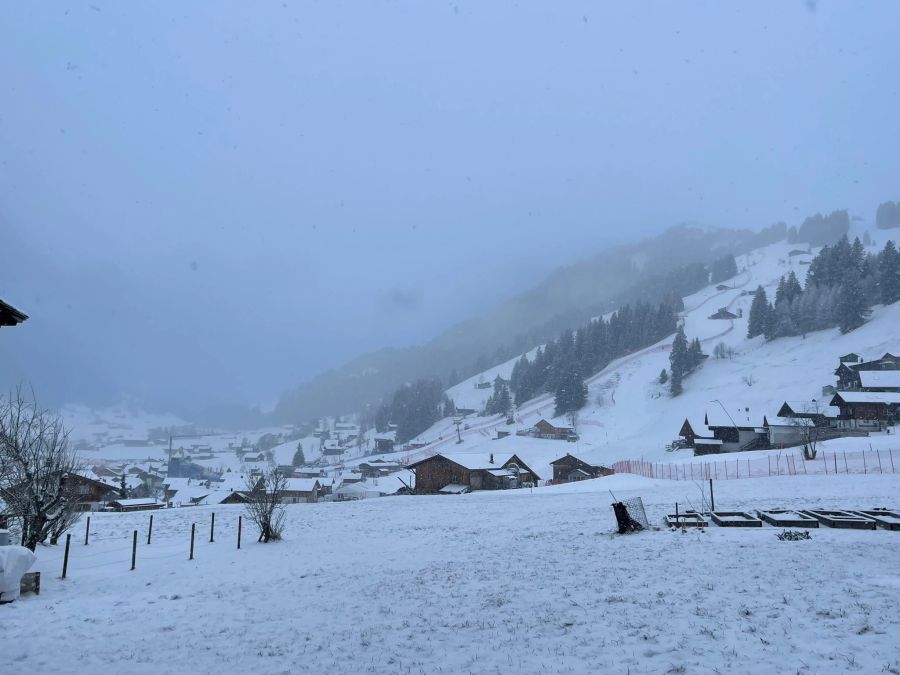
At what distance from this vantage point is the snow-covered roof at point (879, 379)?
Result: 75312mm

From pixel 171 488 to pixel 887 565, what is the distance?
116m

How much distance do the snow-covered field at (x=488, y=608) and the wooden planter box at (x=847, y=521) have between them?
0.55 meters

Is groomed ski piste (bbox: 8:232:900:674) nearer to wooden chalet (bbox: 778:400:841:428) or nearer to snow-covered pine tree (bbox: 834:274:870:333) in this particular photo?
wooden chalet (bbox: 778:400:841:428)

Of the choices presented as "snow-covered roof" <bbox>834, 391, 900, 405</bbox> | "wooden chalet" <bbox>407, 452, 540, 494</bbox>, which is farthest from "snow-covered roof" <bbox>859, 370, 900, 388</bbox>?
"wooden chalet" <bbox>407, 452, 540, 494</bbox>

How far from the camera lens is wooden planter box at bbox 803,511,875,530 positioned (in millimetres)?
16375

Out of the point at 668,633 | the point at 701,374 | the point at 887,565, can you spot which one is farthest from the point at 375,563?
the point at 701,374

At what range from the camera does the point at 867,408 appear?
71.8 m

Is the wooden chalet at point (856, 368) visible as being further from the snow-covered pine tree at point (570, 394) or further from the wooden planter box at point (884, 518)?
the wooden planter box at point (884, 518)

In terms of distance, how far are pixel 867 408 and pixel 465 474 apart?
5251 centimetres

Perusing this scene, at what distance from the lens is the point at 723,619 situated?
351 inches

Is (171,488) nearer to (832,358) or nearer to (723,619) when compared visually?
(723,619)

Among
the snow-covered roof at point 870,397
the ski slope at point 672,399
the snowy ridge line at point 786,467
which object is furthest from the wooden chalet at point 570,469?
the snow-covered roof at point 870,397

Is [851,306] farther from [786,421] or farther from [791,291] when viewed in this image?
[786,421]

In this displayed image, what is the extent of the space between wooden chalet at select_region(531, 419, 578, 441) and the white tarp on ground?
330ft
